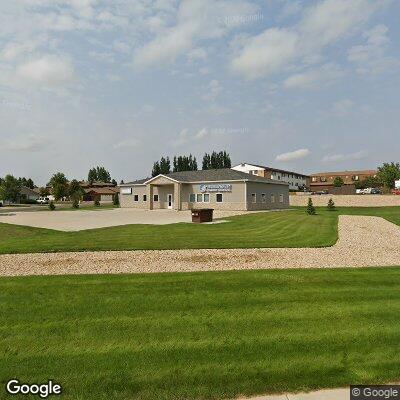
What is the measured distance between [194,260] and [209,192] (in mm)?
32886

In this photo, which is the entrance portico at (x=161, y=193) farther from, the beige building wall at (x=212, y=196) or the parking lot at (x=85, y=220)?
the parking lot at (x=85, y=220)

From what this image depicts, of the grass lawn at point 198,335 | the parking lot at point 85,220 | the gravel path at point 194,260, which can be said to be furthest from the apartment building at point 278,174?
the grass lawn at point 198,335

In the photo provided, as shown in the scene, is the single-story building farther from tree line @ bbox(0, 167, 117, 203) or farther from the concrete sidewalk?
the concrete sidewalk

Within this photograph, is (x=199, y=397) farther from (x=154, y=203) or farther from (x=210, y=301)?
(x=154, y=203)

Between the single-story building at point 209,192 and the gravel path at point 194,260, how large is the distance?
27.7m

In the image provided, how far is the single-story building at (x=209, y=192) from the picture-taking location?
137 ft

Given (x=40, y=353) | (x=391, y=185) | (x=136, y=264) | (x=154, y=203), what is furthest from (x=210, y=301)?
(x=391, y=185)

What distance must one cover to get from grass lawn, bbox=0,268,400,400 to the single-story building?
33.2m

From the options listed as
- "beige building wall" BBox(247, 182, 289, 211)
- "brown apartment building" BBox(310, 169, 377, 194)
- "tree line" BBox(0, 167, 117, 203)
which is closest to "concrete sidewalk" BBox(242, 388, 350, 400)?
"beige building wall" BBox(247, 182, 289, 211)

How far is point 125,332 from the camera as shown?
5.63 metres

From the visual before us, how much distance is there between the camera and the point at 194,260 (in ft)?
36.9

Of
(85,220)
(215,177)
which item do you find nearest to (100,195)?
(215,177)

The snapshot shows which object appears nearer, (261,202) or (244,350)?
(244,350)

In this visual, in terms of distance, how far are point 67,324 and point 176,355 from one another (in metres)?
2.29
